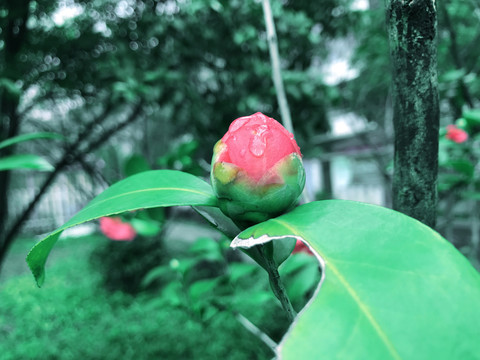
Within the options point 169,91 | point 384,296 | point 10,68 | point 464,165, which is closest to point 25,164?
point 384,296

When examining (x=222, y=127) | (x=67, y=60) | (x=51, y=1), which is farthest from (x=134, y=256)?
(x=51, y=1)

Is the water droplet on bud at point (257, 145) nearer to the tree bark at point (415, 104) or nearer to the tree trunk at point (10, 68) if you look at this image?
the tree bark at point (415, 104)

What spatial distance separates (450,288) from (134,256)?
3.47 m

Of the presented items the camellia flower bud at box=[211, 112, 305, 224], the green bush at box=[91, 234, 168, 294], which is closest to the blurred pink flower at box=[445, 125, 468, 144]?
the camellia flower bud at box=[211, 112, 305, 224]

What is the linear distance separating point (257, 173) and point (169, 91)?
1975mm

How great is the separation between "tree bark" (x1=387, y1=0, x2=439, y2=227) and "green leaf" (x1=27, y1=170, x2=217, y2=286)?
0.20m

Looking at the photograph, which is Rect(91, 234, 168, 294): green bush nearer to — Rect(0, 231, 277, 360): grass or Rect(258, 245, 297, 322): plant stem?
Rect(0, 231, 277, 360): grass

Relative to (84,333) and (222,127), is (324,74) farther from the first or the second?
(84,333)

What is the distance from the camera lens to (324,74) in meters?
2.47

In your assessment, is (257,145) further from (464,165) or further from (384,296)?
(464,165)

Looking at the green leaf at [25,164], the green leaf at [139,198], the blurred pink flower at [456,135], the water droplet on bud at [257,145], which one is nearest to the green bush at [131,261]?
the green leaf at [25,164]

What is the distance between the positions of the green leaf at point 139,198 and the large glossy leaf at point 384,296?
10 centimetres

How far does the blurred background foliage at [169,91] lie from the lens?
1.82 m

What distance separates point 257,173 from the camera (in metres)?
0.31
